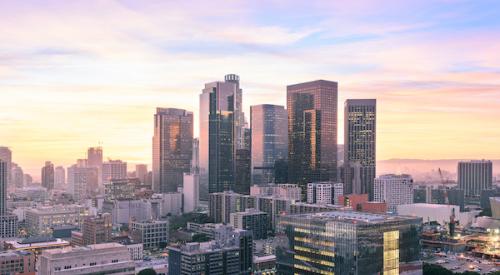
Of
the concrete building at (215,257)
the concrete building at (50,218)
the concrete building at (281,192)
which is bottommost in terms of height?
the concrete building at (50,218)

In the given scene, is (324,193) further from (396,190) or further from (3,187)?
(3,187)

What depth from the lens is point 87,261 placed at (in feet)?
233

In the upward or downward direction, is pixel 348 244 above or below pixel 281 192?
above

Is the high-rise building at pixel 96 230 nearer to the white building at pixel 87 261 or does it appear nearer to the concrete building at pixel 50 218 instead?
the concrete building at pixel 50 218

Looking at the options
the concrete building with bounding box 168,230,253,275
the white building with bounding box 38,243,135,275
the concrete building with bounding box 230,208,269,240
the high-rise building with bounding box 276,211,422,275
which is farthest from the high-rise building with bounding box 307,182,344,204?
the white building with bounding box 38,243,135,275

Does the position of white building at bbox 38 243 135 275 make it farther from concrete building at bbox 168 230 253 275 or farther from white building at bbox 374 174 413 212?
white building at bbox 374 174 413 212

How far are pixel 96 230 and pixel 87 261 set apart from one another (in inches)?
1878

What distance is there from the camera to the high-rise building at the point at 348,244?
64.8 metres

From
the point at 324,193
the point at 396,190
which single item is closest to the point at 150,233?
the point at 324,193

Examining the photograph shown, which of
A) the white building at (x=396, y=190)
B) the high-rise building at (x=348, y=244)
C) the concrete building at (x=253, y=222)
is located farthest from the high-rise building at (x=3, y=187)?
the white building at (x=396, y=190)

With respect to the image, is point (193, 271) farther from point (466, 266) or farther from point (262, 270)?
point (466, 266)

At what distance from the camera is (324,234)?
6744 centimetres

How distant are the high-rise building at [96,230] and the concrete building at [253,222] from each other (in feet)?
104

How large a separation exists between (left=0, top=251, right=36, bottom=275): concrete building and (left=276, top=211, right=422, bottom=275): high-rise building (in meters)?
48.5
